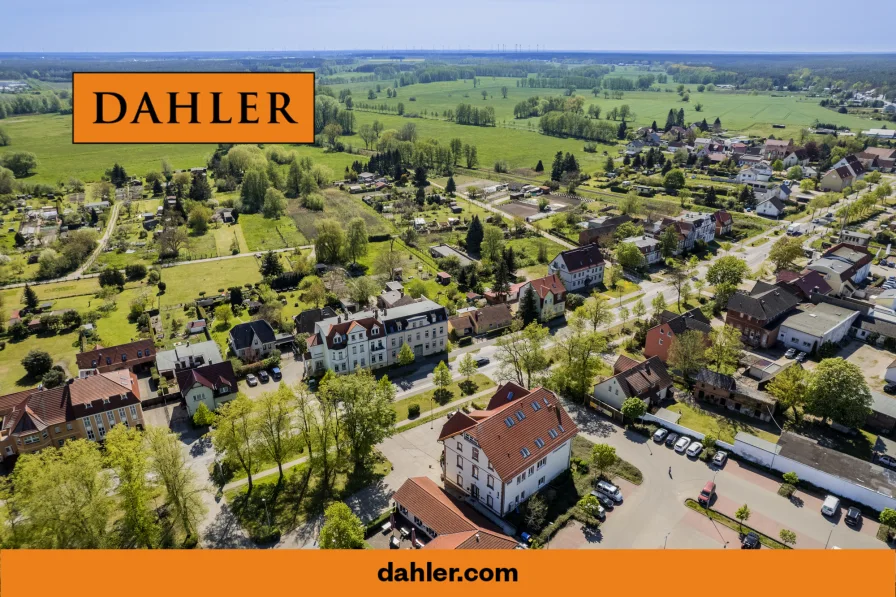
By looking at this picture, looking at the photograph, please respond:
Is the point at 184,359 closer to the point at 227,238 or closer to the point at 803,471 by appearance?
the point at 227,238

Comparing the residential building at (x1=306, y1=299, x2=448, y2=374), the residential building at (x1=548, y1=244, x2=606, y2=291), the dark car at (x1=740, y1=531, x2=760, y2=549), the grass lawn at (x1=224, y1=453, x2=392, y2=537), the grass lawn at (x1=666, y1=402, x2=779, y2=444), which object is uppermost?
the residential building at (x1=548, y1=244, x2=606, y2=291)

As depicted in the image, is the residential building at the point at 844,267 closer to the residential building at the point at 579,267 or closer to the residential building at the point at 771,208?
the residential building at the point at 579,267

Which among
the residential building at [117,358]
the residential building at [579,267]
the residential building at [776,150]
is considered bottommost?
the residential building at [117,358]

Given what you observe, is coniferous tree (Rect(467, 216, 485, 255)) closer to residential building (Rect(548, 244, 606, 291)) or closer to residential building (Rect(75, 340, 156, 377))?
residential building (Rect(548, 244, 606, 291))

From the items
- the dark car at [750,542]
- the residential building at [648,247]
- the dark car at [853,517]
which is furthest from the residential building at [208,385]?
the residential building at [648,247]

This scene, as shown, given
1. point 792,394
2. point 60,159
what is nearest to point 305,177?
point 60,159

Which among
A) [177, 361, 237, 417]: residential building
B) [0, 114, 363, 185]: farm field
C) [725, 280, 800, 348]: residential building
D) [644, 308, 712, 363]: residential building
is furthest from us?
[0, 114, 363, 185]: farm field

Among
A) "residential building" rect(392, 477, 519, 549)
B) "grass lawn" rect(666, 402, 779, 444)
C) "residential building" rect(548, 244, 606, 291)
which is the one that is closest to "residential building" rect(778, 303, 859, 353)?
"grass lawn" rect(666, 402, 779, 444)
